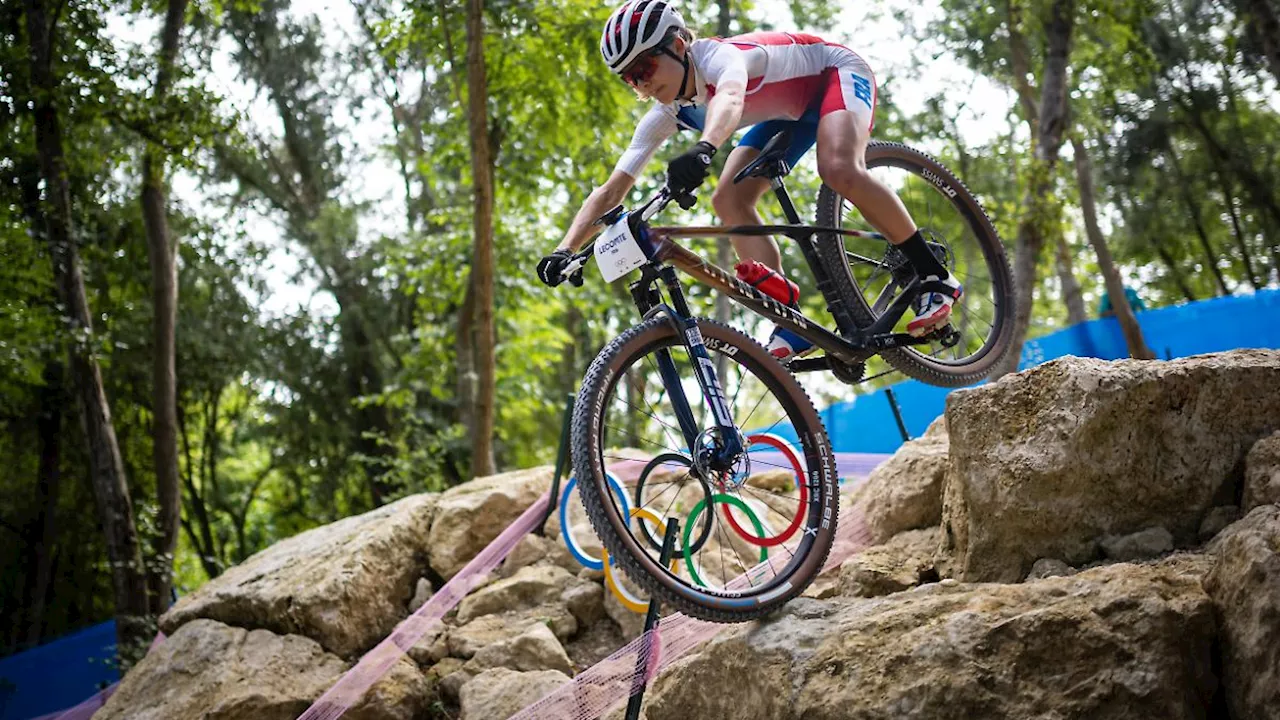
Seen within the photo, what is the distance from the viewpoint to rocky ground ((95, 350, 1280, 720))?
8.84 feet

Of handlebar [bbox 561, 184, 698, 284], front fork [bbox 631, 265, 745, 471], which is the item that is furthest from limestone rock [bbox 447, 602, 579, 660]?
handlebar [bbox 561, 184, 698, 284]

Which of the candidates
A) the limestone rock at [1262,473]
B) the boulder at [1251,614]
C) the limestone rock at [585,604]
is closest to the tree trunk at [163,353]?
the limestone rock at [585,604]

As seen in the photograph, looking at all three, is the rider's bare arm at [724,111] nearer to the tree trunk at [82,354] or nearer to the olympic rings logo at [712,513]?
the olympic rings logo at [712,513]

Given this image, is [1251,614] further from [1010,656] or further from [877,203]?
[877,203]

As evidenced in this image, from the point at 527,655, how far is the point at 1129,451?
3.17 m

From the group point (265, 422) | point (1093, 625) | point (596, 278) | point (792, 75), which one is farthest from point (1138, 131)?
point (1093, 625)

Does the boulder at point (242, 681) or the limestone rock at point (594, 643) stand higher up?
the boulder at point (242, 681)

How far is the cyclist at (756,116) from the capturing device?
366cm

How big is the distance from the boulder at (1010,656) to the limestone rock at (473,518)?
3.50 meters

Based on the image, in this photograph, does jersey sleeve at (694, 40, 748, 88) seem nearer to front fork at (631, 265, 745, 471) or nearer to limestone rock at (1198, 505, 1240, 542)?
front fork at (631, 265, 745, 471)

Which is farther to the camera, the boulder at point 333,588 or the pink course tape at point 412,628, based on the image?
the boulder at point 333,588

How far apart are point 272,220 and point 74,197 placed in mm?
4700

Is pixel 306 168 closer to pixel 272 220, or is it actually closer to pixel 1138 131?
pixel 272 220

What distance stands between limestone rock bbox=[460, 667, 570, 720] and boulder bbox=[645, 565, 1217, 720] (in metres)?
1.84
